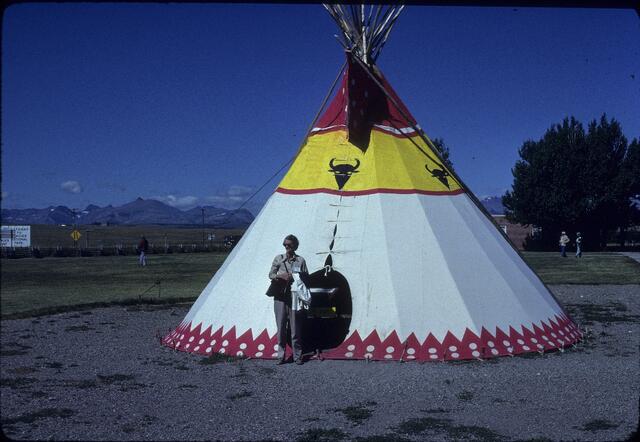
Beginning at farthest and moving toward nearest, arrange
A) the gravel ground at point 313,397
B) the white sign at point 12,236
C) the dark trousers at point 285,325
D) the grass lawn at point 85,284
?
the grass lawn at point 85,284 < the dark trousers at point 285,325 < the white sign at point 12,236 < the gravel ground at point 313,397

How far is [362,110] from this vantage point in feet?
31.6

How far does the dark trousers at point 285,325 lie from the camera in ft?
26.2

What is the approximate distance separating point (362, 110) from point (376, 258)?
8.44 feet

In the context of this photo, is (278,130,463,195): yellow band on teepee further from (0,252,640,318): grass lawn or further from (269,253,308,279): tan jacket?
(0,252,640,318): grass lawn

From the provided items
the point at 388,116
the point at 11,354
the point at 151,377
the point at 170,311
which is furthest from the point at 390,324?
the point at 170,311

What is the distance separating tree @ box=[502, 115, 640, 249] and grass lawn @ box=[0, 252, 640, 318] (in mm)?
10081

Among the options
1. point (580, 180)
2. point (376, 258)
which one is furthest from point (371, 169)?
point (580, 180)

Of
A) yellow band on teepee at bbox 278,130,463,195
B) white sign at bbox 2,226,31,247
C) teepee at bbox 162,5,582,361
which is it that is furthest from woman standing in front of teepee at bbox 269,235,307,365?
white sign at bbox 2,226,31,247

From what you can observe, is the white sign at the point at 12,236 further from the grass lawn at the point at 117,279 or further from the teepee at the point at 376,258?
the teepee at the point at 376,258

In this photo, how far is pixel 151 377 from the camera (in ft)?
24.4

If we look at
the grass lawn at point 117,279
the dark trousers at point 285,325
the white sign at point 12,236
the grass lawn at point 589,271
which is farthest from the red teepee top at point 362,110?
the grass lawn at point 589,271

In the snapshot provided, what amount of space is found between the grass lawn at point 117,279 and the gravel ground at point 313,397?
3.88 m

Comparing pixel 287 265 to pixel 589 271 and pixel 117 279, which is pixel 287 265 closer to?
pixel 117 279

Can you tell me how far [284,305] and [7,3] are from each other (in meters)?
5.22
